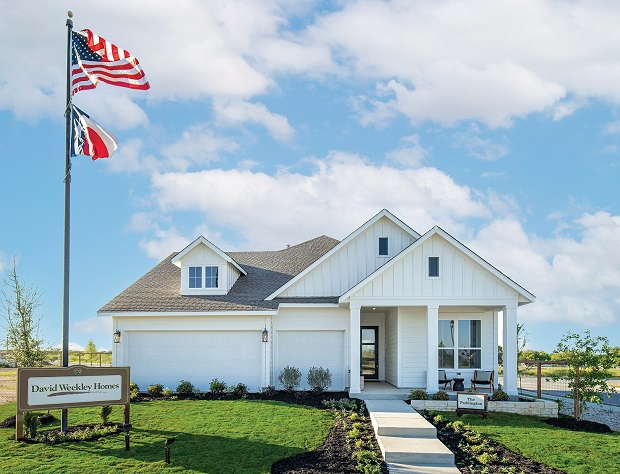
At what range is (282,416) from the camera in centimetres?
1712

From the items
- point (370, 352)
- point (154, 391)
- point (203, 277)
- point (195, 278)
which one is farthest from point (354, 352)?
point (195, 278)

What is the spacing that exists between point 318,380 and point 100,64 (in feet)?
39.3

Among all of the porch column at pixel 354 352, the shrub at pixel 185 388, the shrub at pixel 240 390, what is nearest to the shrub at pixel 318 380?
the porch column at pixel 354 352

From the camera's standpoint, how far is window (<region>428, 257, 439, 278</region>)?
21109 mm

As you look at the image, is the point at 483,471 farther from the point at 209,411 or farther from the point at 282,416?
the point at 209,411

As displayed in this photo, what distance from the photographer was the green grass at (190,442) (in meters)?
12.3

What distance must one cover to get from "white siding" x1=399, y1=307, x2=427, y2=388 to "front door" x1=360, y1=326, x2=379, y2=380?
3012mm

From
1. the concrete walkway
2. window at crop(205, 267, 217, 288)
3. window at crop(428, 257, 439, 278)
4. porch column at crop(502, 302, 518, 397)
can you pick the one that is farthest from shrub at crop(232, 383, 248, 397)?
porch column at crop(502, 302, 518, 397)

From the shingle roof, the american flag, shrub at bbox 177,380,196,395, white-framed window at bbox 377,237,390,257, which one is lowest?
shrub at bbox 177,380,196,395

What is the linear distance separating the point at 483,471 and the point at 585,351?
854cm

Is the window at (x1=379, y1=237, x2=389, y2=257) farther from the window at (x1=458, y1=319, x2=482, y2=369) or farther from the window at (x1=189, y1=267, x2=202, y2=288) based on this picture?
the window at (x1=189, y1=267, x2=202, y2=288)

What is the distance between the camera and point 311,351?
23.3 m

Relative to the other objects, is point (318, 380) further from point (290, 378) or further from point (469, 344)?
point (469, 344)

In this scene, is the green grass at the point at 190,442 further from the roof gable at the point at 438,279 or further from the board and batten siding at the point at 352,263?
the board and batten siding at the point at 352,263
